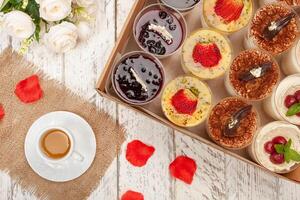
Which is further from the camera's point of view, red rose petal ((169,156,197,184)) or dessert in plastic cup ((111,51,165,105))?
red rose petal ((169,156,197,184))

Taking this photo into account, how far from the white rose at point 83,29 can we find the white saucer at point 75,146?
0.25 metres

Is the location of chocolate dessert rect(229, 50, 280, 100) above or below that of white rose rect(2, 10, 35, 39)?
above

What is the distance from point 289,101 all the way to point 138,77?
46 cm

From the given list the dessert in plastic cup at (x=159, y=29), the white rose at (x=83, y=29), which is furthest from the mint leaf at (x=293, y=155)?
the white rose at (x=83, y=29)

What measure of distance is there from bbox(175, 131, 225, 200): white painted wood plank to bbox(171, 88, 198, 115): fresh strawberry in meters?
0.16

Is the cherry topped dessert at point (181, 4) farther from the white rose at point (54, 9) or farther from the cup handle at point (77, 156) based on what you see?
the cup handle at point (77, 156)

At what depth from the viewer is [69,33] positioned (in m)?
1.48

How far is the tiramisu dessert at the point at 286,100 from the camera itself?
4.91 feet

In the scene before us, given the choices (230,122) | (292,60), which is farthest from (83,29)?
(292,60)

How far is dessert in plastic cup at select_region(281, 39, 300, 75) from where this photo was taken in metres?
1.52

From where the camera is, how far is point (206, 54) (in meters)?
1.49

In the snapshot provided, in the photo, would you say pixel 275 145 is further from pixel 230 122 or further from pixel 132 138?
pixel 132 138

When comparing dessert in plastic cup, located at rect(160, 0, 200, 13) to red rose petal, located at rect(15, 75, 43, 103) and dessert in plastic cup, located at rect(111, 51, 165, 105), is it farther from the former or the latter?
red rose petal, located at rect(15, 75, 43, 103)

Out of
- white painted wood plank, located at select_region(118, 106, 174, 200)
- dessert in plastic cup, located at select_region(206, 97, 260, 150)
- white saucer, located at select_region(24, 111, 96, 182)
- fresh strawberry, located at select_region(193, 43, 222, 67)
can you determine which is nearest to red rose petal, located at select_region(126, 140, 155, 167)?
white painted wood plank, located at select_region(118, 106, 174, 200)
